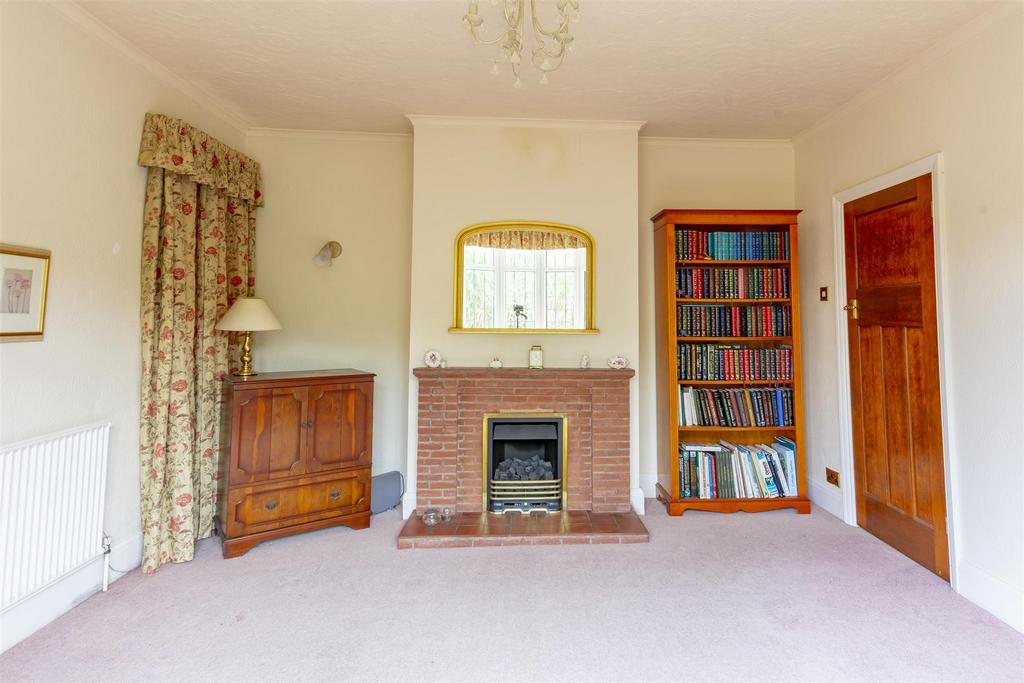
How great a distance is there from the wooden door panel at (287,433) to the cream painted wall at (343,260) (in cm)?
77

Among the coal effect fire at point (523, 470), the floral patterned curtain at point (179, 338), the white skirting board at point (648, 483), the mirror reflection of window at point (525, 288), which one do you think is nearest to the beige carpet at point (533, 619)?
the floral patterned curtain at point (179, 338)

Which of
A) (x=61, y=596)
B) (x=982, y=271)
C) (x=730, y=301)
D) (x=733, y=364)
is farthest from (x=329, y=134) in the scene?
(x=982, y=271)

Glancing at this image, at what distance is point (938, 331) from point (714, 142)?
6.94 ft

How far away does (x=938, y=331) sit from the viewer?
235 cm

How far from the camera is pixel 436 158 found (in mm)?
3229

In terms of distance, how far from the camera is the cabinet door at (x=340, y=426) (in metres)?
2.82

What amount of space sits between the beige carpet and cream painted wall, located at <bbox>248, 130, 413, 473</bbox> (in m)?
1.28

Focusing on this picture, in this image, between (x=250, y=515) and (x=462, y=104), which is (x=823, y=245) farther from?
(x=250, y=515)

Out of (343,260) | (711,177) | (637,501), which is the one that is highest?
(711,177)

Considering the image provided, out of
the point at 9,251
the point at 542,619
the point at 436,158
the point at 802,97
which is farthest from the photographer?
the point at 436,158

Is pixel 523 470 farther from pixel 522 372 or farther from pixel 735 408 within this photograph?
pixel 735 408

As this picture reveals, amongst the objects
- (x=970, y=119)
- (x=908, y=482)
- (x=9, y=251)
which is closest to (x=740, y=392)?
(x=908, y=482)

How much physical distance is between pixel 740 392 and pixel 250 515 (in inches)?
133

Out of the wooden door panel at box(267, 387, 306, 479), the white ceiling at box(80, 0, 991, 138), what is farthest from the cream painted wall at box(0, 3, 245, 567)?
the wooden door panel at box(267, 387, 306, 479)
